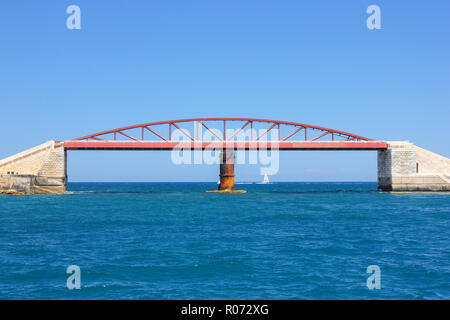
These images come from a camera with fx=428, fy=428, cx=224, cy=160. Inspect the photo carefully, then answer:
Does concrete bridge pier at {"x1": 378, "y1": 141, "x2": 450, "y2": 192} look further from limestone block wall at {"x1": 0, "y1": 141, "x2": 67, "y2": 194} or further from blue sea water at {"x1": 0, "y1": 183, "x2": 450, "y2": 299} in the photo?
limestone block wall at {"x1": 0, "y1": 141, "x2": 67, "y2": 194}

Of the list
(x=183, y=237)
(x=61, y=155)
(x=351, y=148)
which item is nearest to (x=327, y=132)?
(x=351, y=148)

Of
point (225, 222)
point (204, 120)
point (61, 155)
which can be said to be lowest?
point (225, 222)

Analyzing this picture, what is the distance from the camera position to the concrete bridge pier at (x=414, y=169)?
8675 centimetres

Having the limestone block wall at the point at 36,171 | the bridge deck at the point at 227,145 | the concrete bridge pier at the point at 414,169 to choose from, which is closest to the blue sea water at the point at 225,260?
the limestone block wall at the point at 36,171

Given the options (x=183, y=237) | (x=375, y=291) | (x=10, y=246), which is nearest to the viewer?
(x=375, y=291)

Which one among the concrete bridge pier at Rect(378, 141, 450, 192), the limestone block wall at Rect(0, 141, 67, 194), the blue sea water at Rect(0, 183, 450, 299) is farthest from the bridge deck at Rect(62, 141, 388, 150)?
the blue sea water at Rect(0, 183, 450, 299)

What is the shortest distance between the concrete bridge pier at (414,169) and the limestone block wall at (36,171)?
66.0 meters

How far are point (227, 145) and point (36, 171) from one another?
3762 cm

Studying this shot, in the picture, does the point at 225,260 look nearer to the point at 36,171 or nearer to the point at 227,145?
the point at 36,171

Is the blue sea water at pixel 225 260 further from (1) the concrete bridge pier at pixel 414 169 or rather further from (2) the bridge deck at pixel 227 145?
(1) the concrete bridge pier at pixel 414 169
